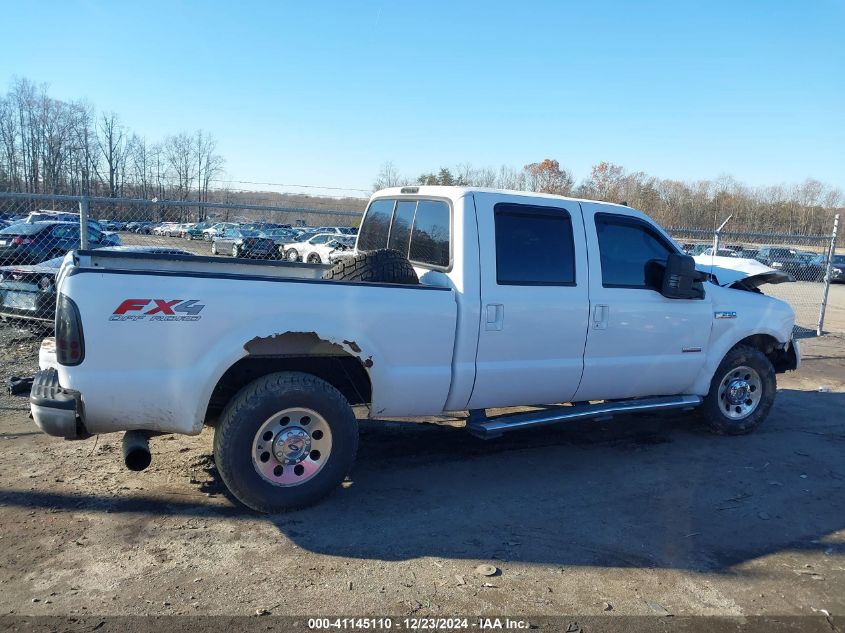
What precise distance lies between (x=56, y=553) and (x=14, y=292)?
20.1 feet

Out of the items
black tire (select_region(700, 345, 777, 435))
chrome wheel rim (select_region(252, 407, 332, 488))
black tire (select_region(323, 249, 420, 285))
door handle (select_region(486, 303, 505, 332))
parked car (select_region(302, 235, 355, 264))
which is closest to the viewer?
chrome wheel rim (select_region(252, 407, 332, 488))

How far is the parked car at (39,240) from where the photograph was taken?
509 inches

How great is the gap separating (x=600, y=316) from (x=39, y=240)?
41.1 feet

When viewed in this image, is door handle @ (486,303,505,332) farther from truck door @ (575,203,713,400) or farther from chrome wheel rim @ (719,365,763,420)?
chrome wheel rim @ (719,365,763,420)

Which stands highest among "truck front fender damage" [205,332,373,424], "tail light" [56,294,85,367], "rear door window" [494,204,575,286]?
"rear door window" [494,204,575,286]

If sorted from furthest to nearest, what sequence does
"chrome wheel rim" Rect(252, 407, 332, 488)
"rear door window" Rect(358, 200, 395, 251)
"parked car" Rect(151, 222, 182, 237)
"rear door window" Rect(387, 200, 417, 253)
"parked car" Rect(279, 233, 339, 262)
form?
1. "parked car" Rect(279, 233, 339, 262)
2. "parked car" Rect(151, 222, 182, 237)
3. "rear door window" Rect(358, 200, 395, 251)
4. "rear door window" Rect(387, 200, 417, 253)
5. "chrome wheel rim" Rect(252, 407, 332, 488)

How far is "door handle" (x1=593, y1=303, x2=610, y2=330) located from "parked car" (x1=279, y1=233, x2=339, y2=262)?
2103 cm

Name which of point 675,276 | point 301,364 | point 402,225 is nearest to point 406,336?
point 301,364

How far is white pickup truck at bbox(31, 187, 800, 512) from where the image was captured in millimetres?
3715

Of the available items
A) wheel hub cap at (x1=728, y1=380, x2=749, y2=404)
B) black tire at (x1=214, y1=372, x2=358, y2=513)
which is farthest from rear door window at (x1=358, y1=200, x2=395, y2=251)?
wheel hub cap at (x1=728, y1=380, x2=749, y2=404)

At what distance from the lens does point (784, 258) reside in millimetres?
27312

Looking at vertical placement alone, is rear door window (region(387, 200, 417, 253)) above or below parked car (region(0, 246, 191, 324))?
above

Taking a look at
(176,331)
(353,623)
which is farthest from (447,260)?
(353,623)

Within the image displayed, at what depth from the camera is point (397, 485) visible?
4.75m
